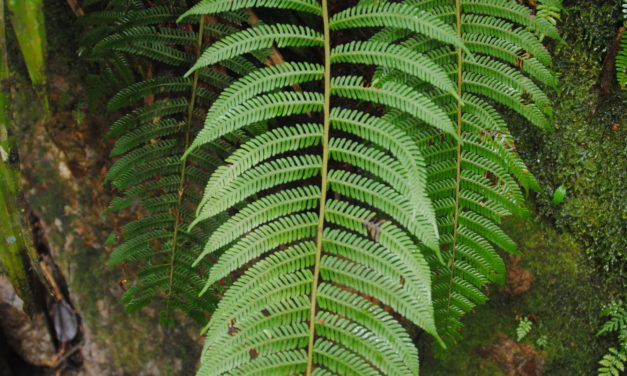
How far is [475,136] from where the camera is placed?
182cm

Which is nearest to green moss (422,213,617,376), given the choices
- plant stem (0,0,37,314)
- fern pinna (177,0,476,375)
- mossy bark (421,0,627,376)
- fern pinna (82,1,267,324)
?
mossy bark (421,0,627,376)

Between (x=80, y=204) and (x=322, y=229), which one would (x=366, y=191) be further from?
(x=80, y=204)

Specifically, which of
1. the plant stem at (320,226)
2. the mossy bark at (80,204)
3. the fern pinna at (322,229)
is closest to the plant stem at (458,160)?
the fern pinna at (322,229)

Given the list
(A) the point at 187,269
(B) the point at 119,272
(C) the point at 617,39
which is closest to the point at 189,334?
(B) the point at 119,272

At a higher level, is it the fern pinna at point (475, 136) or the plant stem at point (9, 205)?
the fern pinna at point (475, 136)

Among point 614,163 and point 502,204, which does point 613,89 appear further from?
point 502,204

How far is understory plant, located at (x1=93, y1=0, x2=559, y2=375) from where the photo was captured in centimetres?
143

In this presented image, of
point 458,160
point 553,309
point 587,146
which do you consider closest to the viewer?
point 458,160

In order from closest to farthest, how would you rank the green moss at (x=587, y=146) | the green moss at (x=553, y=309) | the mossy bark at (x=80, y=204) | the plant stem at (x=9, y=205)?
the plant stem at (x=9, y=205), the green moss at (x=587, y=146), the green moss at (x=553, y=309), the mossy bark at (x=80, y=204)

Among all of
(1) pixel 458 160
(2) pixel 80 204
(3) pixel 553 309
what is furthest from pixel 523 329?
(2) pixel 80 204

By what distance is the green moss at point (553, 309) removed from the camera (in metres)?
2.40

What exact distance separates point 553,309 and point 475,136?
4.02ft

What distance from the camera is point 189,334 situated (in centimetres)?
277

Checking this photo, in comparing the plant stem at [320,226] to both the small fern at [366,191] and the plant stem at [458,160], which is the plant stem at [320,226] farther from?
the plant stem at [458,160]
